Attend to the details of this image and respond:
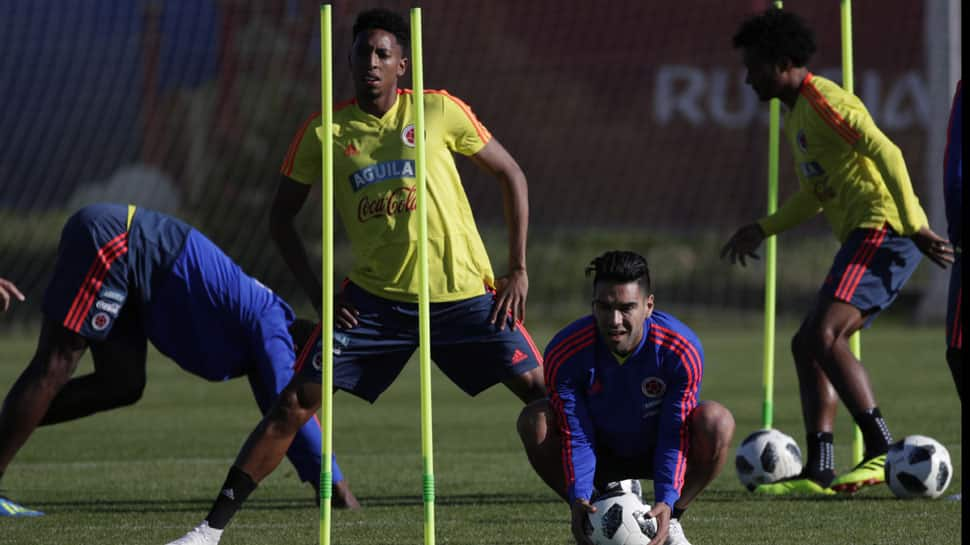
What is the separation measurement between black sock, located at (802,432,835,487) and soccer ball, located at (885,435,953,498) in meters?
0.48

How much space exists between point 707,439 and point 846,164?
8.72 feet

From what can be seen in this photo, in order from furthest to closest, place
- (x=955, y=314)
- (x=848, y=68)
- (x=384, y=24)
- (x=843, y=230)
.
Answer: (x=848, y=68) → (x=843, y=230) → (x=384, y=24) → (x=955, y=314)

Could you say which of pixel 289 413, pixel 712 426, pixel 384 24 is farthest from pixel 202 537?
pixel 384 24

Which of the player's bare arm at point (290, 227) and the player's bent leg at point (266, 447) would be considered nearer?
the player's bent leg at point (266, 447)

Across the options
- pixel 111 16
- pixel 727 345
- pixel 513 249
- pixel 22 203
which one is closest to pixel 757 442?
pixel 513 249

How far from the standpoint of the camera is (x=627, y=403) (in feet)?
20.4

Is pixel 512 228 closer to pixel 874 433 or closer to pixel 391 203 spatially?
pixel 391 203

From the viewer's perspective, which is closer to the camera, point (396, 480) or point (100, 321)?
point (100, 321)

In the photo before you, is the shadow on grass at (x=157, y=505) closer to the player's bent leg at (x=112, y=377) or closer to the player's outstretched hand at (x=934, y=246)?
the player's bent leg at (x=112, y=377)

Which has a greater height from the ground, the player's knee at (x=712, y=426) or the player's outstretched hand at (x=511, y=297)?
the player's outstretched hand at (x=511, y=297)

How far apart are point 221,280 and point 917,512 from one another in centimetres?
360

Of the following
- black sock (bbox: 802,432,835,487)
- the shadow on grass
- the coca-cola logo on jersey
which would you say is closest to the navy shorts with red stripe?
the shadow on grass

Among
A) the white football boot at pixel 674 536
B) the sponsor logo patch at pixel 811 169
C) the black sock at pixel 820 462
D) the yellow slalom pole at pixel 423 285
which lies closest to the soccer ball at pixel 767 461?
the black sock at pixel 820 462

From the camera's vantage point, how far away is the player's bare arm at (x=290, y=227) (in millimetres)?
6770
